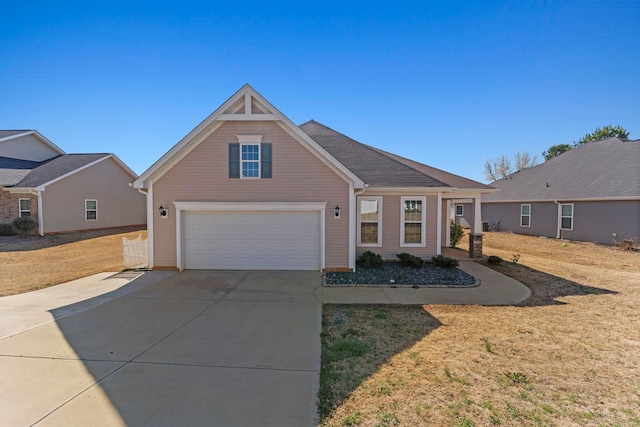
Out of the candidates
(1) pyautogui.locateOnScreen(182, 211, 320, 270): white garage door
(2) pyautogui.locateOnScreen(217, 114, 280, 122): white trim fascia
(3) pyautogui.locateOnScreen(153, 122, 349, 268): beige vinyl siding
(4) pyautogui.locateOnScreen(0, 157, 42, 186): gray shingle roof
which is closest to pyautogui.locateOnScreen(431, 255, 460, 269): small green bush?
(3) pyautogui.locateOnScreen(153, 122, 349, 268): beige vinyl siding

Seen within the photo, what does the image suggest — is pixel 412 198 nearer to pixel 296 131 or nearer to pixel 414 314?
pixel 296 131

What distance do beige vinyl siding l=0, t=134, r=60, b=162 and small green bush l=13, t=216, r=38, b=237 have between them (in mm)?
9187

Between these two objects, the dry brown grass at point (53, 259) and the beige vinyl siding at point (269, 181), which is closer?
the dry brown grass at point (53, 259)

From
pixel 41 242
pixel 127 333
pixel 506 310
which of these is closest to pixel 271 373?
pixel 127 333

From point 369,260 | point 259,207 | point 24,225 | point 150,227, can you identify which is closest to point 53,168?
point 24,225

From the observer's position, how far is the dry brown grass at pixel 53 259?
898cm

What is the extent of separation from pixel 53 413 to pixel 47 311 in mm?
4383

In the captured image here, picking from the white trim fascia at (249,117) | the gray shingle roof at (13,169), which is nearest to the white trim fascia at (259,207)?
the white trim fascia at (249,117)

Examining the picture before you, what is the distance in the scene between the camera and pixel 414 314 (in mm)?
6211

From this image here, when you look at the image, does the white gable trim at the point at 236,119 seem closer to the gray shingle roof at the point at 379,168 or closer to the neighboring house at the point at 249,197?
the neighboring house at the point at 249,197

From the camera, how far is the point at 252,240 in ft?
33.5

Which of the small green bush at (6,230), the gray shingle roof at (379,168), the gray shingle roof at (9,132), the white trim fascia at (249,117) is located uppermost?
the gray shingle roof at (9,132)

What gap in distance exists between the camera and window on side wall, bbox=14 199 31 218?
733 inches

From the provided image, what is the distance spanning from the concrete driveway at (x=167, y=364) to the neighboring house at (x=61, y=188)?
56.4ft
